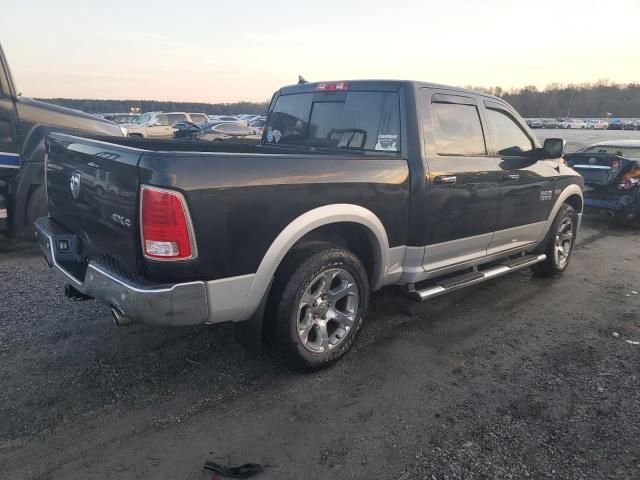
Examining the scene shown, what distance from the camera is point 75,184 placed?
312cm

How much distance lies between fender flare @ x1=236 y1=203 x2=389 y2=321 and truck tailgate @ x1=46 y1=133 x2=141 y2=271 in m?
0.70

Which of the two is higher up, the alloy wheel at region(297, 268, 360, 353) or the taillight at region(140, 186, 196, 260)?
the taillight at region(140, 186, 196, 260)

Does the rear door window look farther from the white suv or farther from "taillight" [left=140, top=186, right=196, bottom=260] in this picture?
the white suv

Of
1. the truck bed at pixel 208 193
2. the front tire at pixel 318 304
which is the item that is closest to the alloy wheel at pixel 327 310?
the front tire at pixel 318 304

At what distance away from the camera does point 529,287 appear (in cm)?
530

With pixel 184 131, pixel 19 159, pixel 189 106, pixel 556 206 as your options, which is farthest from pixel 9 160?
pixel 189 106

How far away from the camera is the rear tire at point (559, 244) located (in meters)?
5.40

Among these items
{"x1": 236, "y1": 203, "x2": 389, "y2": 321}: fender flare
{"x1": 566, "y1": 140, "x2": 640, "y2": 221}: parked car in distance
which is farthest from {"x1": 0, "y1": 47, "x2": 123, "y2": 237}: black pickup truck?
{"x1": 566, "y1": 140, "x2": 640, "y2": 221}: parked car in distance

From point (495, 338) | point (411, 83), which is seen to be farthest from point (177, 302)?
point (495, 338)

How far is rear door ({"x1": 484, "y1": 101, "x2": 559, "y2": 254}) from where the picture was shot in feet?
14.6

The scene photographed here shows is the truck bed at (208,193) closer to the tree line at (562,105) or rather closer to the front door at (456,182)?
the front door at (456,182)

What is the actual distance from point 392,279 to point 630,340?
2132 millimetres

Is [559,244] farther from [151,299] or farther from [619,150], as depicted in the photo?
[619,150]

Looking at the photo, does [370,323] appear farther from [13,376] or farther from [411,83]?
[13,376]
